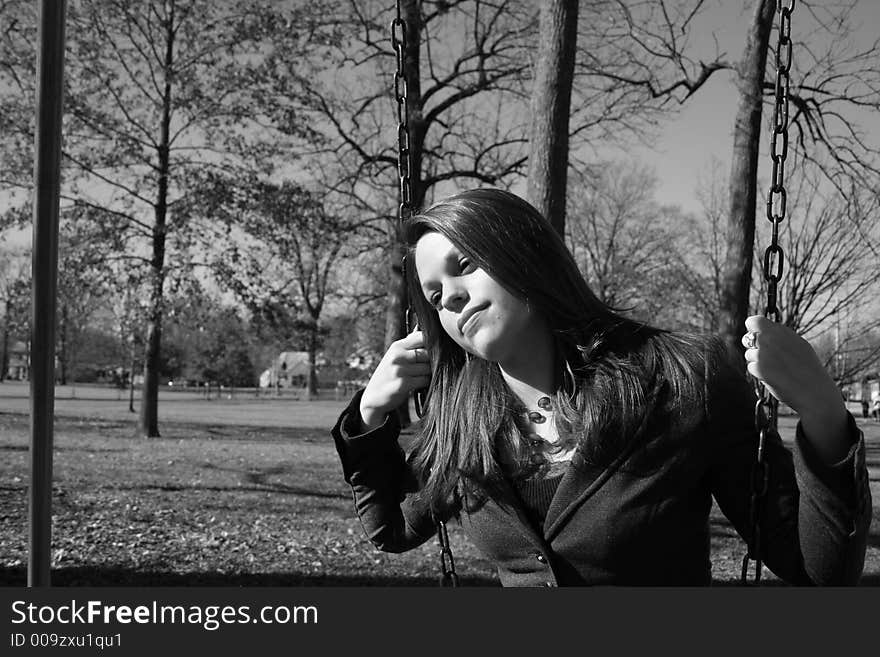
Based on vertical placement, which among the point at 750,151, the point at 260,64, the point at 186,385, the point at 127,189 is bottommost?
the point at 186,385

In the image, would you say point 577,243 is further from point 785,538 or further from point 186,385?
point 186,385

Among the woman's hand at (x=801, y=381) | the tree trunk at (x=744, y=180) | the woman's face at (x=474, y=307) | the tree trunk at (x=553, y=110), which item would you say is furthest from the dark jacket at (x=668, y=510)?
the tree trunk at (x=744, y=180)

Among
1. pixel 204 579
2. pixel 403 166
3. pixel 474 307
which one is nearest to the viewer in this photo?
pixel 474 307

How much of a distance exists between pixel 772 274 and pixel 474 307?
2.61 feet

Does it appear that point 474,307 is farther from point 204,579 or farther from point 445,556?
point 204,579

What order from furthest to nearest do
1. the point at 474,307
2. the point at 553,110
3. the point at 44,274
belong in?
the point at 553,110, the point at 44,274, the point at 474,307

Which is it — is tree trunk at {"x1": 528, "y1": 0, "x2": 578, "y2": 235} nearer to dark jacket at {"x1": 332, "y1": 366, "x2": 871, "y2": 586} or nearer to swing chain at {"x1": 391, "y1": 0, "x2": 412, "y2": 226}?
swing chain at {"x1": 391, "y1": 0, "x2": 412, "y2": 226}

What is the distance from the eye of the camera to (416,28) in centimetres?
1265

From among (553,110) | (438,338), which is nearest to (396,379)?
(438,338)

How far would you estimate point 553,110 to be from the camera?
5238 mm

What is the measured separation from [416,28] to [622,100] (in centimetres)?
357

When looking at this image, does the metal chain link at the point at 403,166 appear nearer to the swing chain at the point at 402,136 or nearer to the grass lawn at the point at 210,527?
the swing chain at the point at 402,136
